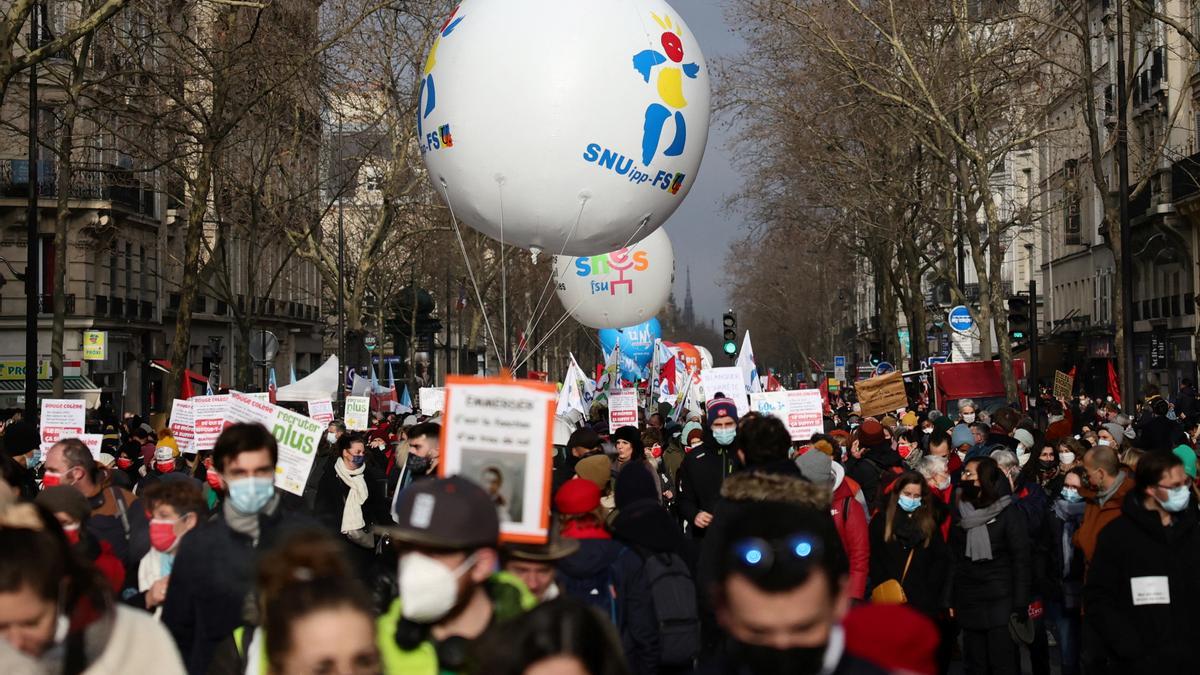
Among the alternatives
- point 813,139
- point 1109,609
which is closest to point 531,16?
point 1109,609

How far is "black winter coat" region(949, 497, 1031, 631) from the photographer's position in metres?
10.0

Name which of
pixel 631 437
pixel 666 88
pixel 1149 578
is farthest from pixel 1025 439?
pixel 1149 578

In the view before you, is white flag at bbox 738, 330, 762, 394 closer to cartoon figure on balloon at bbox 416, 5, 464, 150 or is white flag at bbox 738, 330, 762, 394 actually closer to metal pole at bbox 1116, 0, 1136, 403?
metal pole at bbox 1116, 0, 1136, 403

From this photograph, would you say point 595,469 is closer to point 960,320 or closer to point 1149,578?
point 1149,578

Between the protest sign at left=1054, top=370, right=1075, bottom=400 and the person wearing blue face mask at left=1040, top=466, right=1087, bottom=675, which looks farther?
the protest sign at left=1054, top=370, right=1075, bottom=400

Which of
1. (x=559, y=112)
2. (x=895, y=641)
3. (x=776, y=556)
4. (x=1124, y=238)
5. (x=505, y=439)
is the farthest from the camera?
(x=1124, y=238)

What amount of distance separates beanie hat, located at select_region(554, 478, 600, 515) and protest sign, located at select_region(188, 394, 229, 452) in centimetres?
721

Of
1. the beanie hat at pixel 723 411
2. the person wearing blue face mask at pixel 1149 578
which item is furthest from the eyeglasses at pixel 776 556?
the beanie hat at pixel 723 411

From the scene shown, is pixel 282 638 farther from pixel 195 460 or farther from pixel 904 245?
pixel 904 245

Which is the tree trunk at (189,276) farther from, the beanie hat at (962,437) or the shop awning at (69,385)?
the shop awning at (69,385)

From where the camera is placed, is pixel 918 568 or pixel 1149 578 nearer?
pixel 1149 578

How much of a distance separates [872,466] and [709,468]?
297 cm

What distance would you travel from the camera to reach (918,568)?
10.3 metres

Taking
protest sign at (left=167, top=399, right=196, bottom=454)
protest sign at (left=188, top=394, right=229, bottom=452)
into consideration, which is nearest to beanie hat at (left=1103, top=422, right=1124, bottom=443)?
protest sign at (left=188, top=394, right=229, bottom=452)
